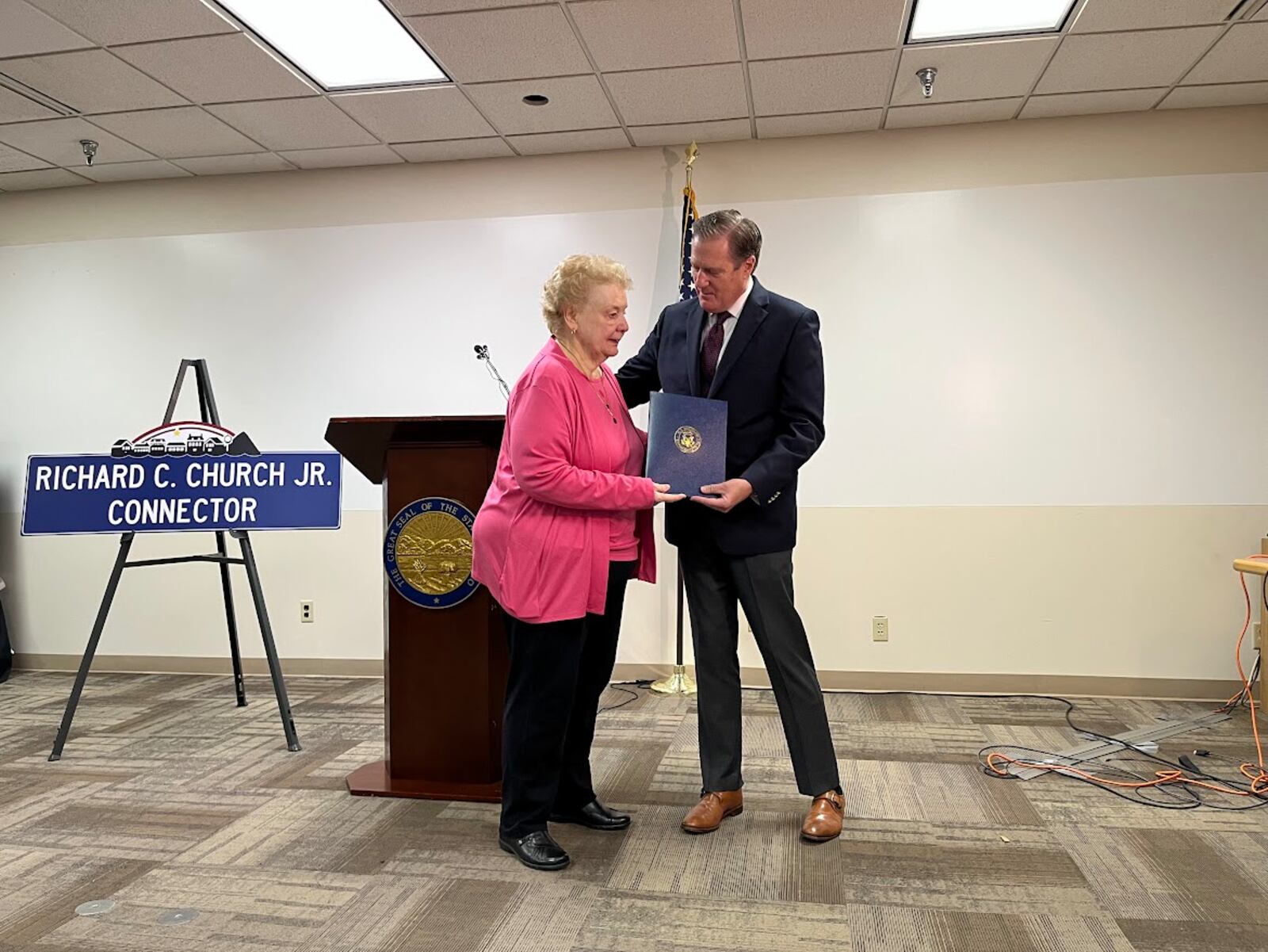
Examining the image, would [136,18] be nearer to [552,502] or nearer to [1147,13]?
[552,502]

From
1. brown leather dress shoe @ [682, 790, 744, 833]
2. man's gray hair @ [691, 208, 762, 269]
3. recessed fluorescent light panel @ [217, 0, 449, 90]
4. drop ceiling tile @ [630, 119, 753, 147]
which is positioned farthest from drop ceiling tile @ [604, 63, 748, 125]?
brown leather dress shoe @ [682, 790, 744, 833]

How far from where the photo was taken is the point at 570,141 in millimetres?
4727

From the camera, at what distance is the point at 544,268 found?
4.94 metres

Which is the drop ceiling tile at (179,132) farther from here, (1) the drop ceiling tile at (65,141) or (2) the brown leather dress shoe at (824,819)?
(2) the brown leather dress shoe at (824,819)

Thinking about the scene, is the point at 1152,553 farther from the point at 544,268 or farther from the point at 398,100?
the point at 398,100

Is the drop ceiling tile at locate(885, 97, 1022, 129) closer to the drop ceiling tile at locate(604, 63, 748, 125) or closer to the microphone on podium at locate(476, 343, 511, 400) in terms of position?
the drop ceiling tile at locate(604, 63, 748, 125)

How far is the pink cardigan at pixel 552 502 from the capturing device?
7.35 feet

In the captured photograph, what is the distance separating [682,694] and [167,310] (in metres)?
3.34

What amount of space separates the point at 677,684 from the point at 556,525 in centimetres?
242

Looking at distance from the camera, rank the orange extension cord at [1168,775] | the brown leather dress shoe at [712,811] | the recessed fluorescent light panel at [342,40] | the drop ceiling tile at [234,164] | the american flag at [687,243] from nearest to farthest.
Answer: the brown leather dress shoe at [712,811] < the orange extension cord at [1168,775] < the recessed fluorescent light panel at [342,40] < the american flag at [687,243] < the drop ceiling tile at [234,164]

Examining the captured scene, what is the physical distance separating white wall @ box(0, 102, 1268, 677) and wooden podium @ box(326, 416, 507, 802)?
198cm

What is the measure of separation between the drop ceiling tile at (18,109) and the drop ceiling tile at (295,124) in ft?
2.35

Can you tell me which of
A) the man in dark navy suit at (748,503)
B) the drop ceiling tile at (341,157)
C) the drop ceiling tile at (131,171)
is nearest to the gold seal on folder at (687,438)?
the man in dark navy suit at (748,503)

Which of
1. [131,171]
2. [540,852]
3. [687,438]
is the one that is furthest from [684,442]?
[131,171]
